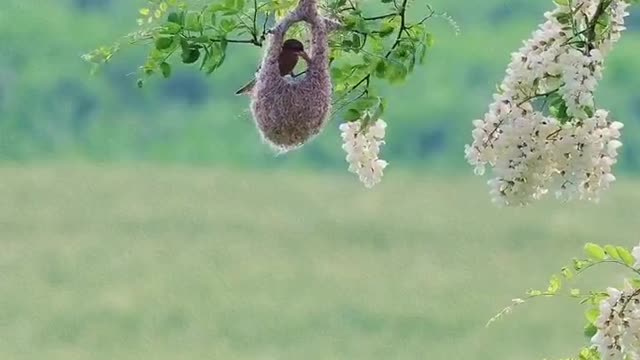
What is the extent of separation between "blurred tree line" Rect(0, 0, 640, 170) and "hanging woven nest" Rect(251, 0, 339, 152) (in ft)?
10.7

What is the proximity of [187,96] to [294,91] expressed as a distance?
3.49 meters

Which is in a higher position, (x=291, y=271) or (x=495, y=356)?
(x=291, y=271)

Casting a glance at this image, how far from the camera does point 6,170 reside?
473 centimetres

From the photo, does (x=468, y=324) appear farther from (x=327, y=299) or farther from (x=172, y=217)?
(x=172, y=217)

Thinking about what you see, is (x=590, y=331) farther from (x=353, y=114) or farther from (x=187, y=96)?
(x=187, y=96)

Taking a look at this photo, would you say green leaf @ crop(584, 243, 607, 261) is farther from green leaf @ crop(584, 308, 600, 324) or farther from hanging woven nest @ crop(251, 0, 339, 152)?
hanging woven nest @ crop(251, 0, 339, 152)

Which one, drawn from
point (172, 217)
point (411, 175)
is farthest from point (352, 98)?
point (411, 175)

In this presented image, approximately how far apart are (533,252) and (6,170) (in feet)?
5.55

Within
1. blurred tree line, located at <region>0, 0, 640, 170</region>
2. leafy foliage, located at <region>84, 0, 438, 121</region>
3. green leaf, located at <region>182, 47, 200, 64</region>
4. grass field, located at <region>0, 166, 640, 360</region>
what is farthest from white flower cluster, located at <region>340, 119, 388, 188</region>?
blurred tree line, located at <region>0, 0, 640, 170</region>

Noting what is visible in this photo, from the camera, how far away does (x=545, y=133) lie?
1.18 m

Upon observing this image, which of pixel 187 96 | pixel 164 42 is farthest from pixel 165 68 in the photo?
pixel 187 96

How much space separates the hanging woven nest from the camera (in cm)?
120

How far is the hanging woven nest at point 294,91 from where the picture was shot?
1197 millimetres

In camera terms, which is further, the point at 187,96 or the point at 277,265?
the point at 187,96
